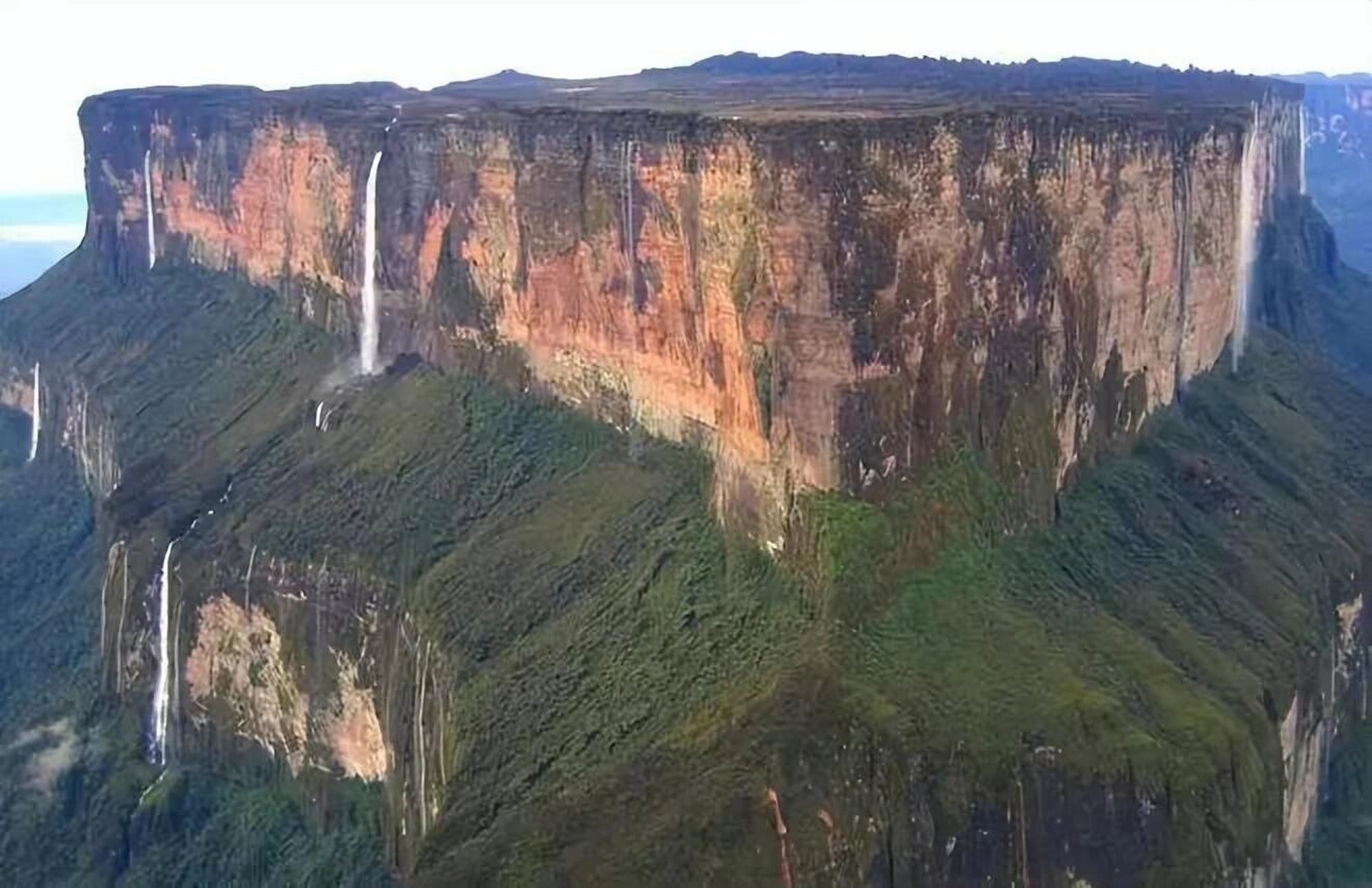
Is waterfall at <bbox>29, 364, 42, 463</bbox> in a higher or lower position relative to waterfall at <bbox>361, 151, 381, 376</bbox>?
lower

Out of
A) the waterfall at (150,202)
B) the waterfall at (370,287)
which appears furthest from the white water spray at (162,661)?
the waterfall at (150,202)

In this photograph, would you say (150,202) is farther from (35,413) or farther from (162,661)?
(162,661)

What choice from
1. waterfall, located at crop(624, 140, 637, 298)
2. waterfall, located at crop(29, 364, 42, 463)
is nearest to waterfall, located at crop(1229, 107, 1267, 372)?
waterfall, located at crop(624, 140, 637, 298)

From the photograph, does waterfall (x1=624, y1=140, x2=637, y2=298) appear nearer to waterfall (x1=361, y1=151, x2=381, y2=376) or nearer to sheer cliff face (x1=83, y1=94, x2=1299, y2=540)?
sheer cliff face (x1=83, y1=94, x2=1299, y2=540)

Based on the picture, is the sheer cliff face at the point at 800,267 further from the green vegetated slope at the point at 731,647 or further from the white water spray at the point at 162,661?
the white water spray at the point at 162,661

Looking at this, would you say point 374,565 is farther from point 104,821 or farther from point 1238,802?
point 1238,802
